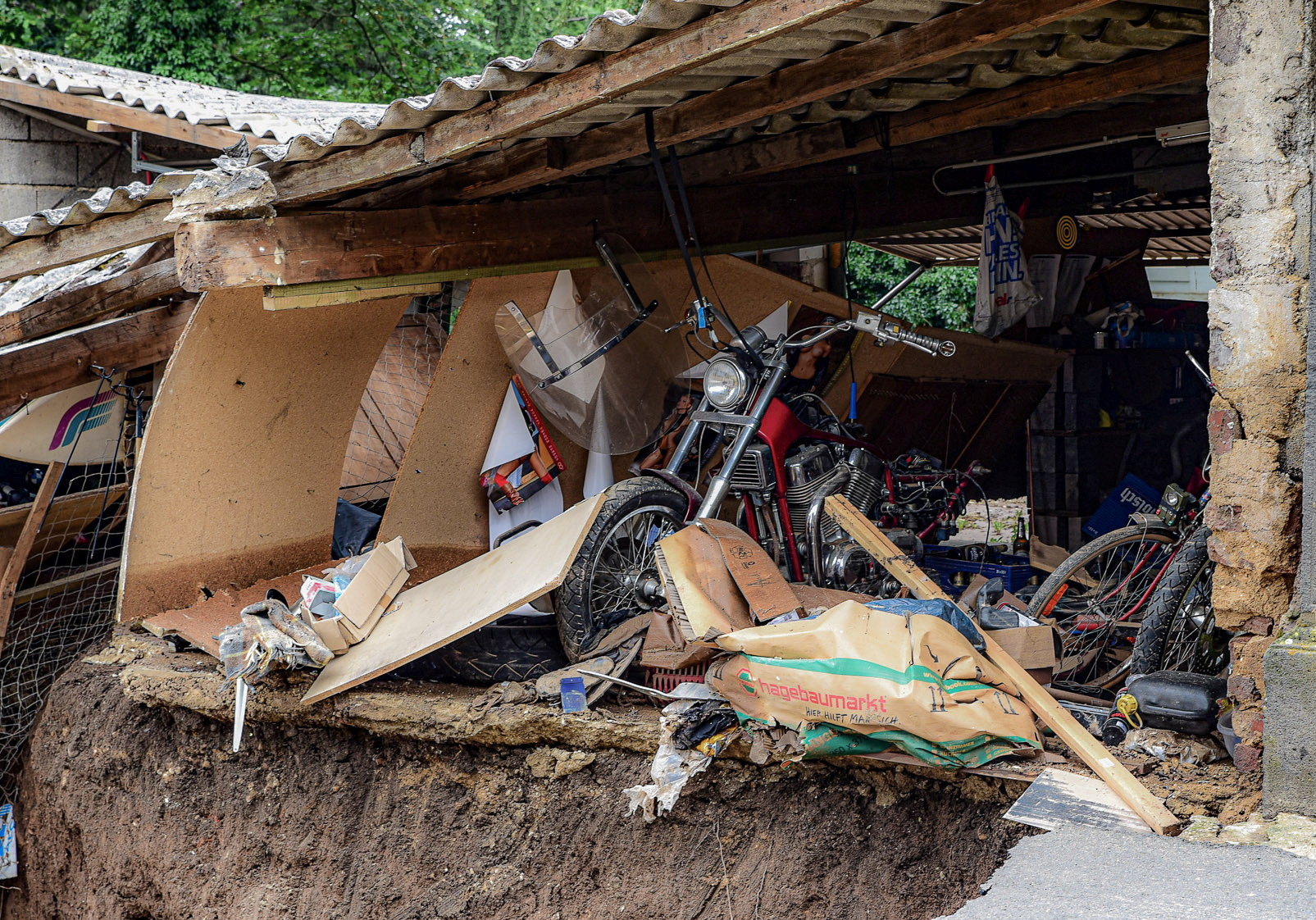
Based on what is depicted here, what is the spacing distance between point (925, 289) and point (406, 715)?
39.6 ft

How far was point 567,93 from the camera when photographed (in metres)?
3.65

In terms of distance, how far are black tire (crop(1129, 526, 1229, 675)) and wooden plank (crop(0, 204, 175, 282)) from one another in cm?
424

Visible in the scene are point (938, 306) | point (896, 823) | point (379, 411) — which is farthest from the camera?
point (938, 306)

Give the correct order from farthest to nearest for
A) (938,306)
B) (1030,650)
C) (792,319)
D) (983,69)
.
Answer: (938,306), (792,319), (983,69), (1030,650)

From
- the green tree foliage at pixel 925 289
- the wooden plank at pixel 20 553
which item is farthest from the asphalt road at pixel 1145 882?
the green tree foliage at pixel 925 289

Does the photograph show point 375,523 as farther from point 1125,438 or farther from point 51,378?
point 1125,438

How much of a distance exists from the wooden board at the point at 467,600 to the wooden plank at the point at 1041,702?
1070 millimetres

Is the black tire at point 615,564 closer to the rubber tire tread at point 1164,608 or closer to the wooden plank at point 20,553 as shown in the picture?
the rubber tire tread at point 1164,608

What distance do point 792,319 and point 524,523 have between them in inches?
80.5

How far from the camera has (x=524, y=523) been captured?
5.57m

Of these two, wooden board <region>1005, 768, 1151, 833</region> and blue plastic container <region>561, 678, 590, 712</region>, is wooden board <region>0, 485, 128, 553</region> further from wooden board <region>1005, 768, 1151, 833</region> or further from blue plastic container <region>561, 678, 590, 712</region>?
wooden board <region>1005, 768, 1151, 833</region>

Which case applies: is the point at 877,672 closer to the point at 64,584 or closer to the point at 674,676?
the point at 674,676

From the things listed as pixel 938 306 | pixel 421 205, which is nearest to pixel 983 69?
pixel 421 205

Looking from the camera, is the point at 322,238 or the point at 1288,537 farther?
the point at 322,238
